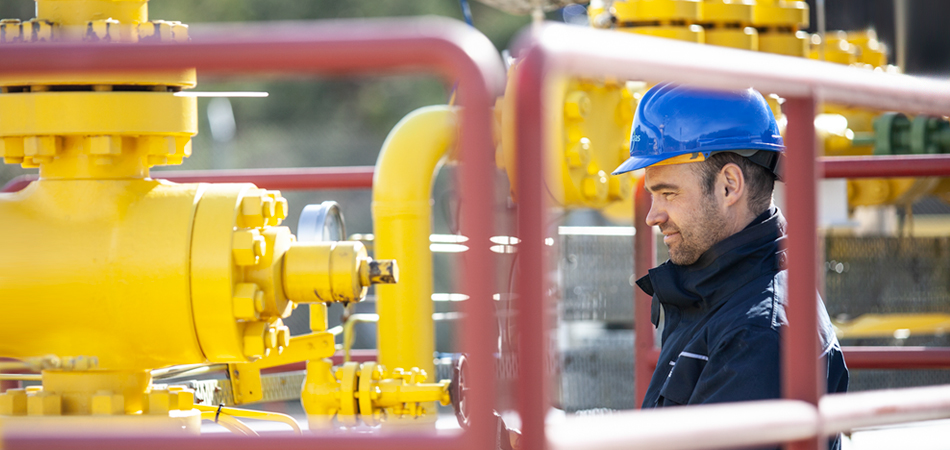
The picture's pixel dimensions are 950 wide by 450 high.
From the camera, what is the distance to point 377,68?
1.00 meters

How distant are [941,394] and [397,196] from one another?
60.8 inches

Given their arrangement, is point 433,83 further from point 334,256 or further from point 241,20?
point 334,256

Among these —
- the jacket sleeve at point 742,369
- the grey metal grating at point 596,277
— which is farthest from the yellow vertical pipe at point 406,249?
the grey metal grating at point 596,277

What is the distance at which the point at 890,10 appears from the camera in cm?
573

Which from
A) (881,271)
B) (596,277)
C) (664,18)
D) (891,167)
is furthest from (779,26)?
(881,271)

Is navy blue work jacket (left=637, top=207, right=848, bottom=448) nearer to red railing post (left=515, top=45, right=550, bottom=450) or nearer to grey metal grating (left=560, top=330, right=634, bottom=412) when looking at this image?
red railing post (left=515, top=45, right=550, bottom=450)

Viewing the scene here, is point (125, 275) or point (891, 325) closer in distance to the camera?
point (125, 275)

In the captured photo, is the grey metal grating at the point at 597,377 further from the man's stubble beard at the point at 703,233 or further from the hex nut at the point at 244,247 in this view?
the hex nut at the point at 244,247

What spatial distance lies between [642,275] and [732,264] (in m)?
1.12

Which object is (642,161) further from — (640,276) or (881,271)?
(881,271)

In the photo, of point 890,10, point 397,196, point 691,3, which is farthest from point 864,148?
point 397,196

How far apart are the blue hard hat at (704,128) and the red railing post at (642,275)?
982 millimetres

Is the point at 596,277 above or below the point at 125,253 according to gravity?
below

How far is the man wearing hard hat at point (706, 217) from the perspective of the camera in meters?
1.72
